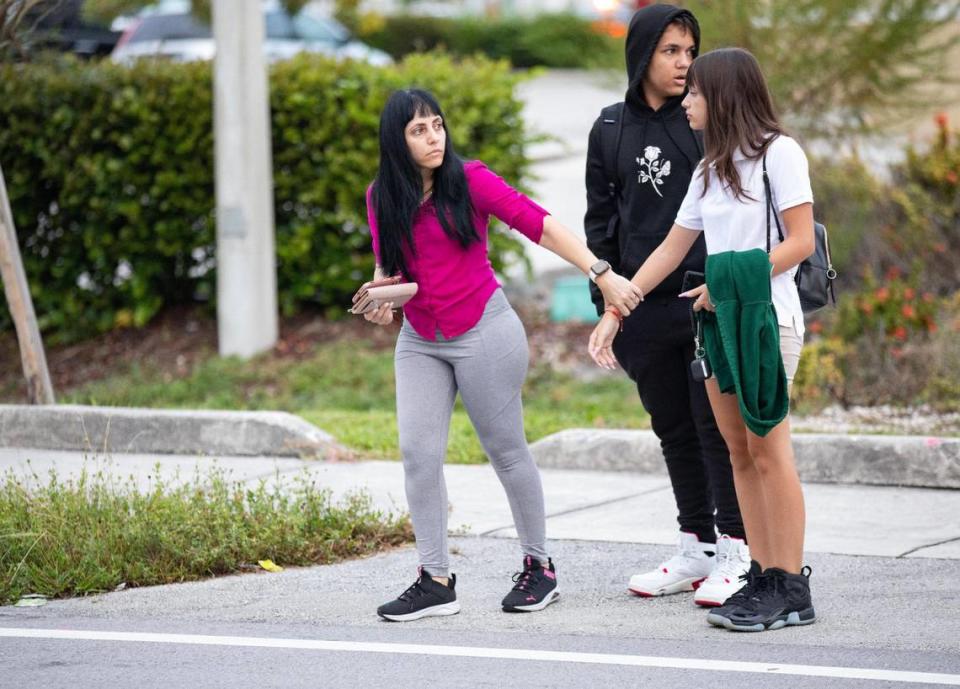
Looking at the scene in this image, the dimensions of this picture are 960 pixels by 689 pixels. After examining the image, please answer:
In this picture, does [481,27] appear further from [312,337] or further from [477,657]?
[477,657]

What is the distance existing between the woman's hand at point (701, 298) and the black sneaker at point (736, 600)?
878mm

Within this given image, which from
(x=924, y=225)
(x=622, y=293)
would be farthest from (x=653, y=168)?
(x=924, y=225)

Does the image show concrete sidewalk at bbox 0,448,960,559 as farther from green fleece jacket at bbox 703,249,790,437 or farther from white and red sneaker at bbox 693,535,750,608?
green fleece jacket at bbox 703,249,790,437

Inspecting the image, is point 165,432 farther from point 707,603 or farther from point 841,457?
point 707,603

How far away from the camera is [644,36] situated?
5.41 meters

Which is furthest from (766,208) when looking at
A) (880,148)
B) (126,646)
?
(880,148)

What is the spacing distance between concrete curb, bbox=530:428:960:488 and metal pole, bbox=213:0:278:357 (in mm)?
3720

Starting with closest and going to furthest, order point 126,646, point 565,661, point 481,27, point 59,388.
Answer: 1. point 565,661
2. point 126,646
3. point 59,388
4. point 481,27

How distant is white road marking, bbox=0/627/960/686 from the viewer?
4562mm

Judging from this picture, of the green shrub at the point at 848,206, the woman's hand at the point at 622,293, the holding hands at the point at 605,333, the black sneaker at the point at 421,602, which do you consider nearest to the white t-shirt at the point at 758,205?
the woman's hand at the point at 622,293

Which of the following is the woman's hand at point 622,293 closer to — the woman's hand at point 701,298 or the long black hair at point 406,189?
the woman's hand at point 701,298

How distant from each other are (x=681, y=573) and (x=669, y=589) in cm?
7

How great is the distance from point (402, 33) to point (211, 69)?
22.1 m

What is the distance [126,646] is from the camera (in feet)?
16.9
